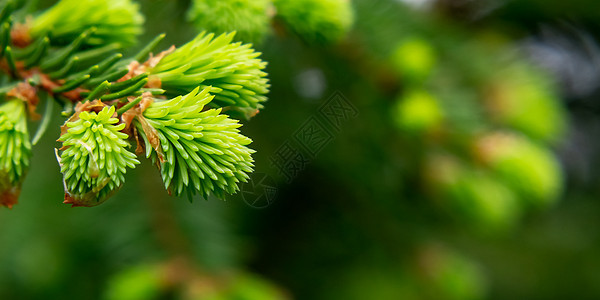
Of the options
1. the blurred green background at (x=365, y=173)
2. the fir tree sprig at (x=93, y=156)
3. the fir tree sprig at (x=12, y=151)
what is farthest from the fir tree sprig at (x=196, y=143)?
the blurred green background at (x=365, y=173)

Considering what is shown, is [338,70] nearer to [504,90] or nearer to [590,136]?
[504,90]

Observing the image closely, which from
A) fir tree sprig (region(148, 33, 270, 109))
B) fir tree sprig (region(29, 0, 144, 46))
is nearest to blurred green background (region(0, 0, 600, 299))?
fir tree sprig (region(29, 0, 144, 46))

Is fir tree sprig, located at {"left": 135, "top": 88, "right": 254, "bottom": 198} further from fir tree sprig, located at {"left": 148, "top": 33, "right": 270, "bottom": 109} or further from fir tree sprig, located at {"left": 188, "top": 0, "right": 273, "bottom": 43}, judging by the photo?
fir tree sprig, located at {"left": 188, "top": 0, "right": 273, "bottom": 43}

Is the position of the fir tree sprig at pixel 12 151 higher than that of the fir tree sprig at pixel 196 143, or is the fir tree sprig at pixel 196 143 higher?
the fir tree sprig at pixel 196 143

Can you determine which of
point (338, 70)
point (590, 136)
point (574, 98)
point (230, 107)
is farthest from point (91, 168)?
point (590, 136)

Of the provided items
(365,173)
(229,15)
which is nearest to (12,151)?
(229,15)

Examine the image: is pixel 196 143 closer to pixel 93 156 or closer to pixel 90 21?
pixel 93 156

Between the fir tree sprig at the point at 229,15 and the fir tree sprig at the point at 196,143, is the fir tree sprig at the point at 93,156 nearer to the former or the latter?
the fir tree sprig at the point at 196,143

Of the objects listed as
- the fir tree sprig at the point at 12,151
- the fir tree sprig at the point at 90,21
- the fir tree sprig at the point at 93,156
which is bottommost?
the fir tree sprig at the point at 12,151
